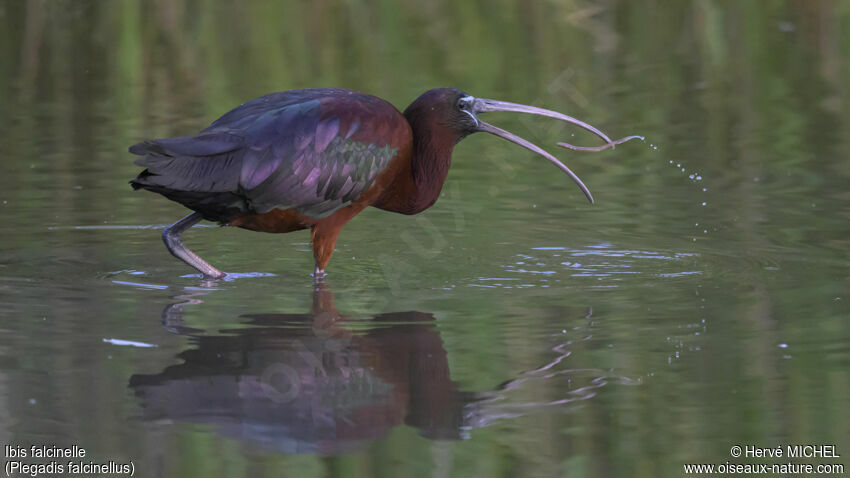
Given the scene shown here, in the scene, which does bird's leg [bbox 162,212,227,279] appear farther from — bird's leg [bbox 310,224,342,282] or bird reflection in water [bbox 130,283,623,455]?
bird reflection in water [bbox 130,283,623,455]

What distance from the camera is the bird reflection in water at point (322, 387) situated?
588 centimetres

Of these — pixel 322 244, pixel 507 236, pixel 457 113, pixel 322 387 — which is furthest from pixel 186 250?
pixel 322 387

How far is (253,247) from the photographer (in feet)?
32.0

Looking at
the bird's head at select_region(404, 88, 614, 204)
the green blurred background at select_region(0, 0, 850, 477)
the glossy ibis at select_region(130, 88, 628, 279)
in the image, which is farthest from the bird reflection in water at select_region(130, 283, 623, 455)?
the bird's head at select_region(404, 88, 614, 204)

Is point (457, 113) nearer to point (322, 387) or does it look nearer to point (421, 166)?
point (421, 166)

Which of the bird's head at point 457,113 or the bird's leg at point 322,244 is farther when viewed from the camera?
the bird's head at point 457,113

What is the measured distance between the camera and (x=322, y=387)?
637 cm

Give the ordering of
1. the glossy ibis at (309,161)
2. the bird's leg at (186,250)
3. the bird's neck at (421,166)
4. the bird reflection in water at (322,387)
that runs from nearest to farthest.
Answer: the bird reflection in water at (322,387) < the glossy ibis at (309,161) < the bird's leg at (186,250) < the bird's neck at (421,166)

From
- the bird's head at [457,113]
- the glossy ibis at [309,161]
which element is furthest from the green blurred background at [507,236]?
the bird's head at [457,113]

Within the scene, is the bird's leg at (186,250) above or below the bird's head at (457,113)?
below

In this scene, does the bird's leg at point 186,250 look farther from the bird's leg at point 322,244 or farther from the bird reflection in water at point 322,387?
the bird reflection in water at point 322,387

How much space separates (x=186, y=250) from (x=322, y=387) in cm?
278

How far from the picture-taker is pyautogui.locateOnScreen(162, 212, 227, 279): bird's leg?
8.78m

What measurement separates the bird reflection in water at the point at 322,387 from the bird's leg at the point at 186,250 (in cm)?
120
